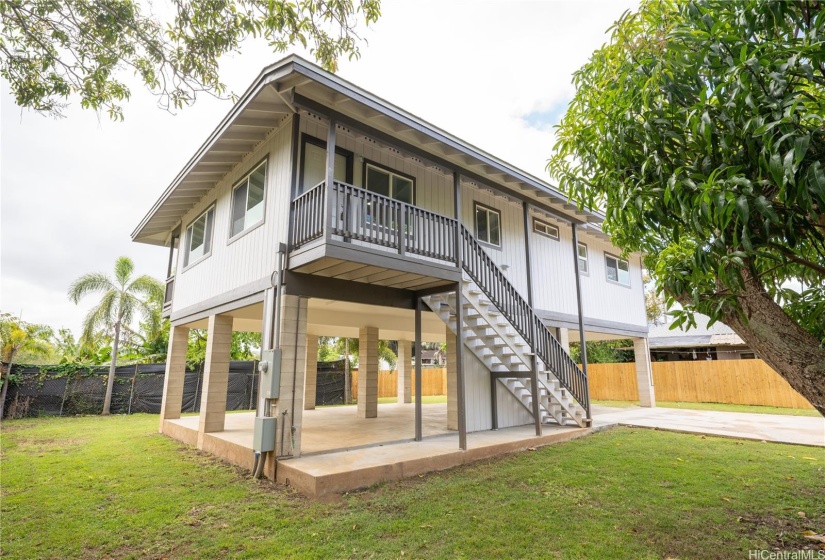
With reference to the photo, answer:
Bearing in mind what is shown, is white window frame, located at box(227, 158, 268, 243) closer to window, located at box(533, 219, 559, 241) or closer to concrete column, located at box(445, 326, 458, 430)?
concrete column, located at box(445, 326, 458, 430)

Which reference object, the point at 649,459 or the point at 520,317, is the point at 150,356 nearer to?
the point at 520,317

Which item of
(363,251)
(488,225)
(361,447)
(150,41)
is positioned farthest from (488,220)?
(150,41)

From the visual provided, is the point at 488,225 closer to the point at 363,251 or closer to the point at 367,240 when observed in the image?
the point at 367,240

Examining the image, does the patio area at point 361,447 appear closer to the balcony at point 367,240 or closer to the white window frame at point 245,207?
the balcony at point 367,240

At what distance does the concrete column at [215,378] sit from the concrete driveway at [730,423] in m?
8.52

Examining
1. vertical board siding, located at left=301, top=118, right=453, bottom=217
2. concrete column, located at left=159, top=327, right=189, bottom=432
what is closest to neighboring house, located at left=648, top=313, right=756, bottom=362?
vertical board siding, located at left=301, top=118, right=453, bottom=217

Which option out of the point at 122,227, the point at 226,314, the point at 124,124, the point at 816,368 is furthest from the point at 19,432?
the point at 122,227

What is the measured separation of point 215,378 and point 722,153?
9009 mm

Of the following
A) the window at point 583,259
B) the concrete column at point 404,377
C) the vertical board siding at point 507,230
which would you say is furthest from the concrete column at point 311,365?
the window at point 583,259

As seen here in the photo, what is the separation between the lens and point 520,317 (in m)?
8.85

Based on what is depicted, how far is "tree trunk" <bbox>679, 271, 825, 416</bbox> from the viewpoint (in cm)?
300

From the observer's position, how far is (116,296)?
56.4 ft

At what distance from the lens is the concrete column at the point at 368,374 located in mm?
11969

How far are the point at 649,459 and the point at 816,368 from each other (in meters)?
4.98
